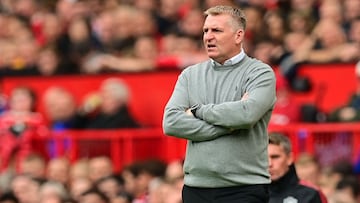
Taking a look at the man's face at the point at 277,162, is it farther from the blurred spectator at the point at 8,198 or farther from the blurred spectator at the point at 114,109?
the blurred spectator at the point at 114,109

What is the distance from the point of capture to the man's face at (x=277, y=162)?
10180 mm

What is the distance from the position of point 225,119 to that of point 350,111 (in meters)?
6.17

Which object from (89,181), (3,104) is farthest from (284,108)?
(3,104)

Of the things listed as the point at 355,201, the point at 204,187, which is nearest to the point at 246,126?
the point at 204,187

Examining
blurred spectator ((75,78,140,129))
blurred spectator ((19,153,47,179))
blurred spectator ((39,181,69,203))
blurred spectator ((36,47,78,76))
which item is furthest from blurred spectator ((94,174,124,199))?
blurred spectator ((36,47,78,76))

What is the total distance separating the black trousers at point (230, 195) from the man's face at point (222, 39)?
857 mm

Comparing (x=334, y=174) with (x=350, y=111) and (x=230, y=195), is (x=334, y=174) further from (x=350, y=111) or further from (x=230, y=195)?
(x=230, y=195)

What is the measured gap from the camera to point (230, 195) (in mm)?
8406

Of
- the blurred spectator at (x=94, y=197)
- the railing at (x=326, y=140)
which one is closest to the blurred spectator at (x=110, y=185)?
the blurred spectator at (x=94, y=197)

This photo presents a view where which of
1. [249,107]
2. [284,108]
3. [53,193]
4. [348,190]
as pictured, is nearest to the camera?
[249,107]

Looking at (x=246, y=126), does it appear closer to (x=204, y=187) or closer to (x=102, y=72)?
(x=204, y=187)

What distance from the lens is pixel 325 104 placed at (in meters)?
15.8

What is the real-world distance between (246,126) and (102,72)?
9.68m

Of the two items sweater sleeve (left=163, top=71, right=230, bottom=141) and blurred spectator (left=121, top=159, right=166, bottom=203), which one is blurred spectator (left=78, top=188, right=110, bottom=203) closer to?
blurred spectator (left=121, top=159, right=166, bottom=203)
